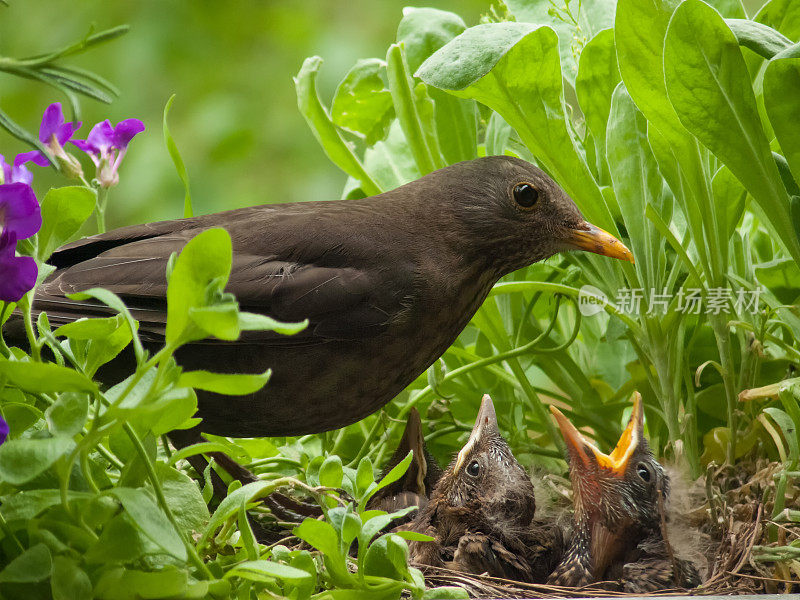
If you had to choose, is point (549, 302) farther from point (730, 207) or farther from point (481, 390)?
point (730, 207)

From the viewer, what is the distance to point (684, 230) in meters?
1.75

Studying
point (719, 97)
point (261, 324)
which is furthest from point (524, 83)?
point (261, 324)

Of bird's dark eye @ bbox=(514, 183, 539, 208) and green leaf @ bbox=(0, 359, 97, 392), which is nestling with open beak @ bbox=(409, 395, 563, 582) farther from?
green leaf @ bbox=(0, 359, 97, 392)

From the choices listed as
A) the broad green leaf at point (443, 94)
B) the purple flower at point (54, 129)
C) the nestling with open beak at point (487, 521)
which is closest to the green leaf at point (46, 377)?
the purple flower at point (54, 129)

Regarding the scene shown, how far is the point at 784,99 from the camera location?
1.27m

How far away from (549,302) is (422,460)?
0.43 meters

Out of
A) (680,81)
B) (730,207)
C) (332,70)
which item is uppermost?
(332,70)

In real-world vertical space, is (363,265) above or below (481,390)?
above

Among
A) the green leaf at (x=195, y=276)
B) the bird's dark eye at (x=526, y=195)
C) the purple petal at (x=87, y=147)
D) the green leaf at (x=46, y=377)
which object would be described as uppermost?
the purple petal at (x=87, y=147)

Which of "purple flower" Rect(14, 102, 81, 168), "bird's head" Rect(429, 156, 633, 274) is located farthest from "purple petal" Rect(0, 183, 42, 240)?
"bird's head" Rect(429, 156, 633, 274)

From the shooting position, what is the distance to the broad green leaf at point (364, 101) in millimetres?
1992

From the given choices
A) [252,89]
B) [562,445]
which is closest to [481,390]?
[562,445]

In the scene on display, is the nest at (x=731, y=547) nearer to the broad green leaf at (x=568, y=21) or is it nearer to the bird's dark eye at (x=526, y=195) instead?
the bird's dark eye at (x=526, y=195)

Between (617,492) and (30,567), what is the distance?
1.03 metres
